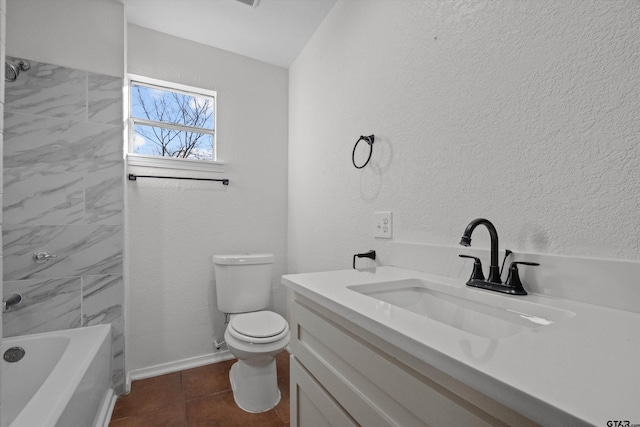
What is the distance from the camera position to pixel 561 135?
2.45 feet

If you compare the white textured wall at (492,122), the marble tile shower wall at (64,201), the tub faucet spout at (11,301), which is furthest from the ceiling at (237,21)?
the tub faucet spout at (11,301)

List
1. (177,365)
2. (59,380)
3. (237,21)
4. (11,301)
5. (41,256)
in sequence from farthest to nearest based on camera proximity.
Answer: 1. (177,365)
2. (237,21)
3. (41,256)
4. (11,301)
5. (59,380)

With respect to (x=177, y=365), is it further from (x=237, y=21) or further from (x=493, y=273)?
(x=237, y=21)

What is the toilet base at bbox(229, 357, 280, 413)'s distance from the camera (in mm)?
1631

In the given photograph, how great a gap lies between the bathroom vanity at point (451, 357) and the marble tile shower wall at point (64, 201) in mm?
1413

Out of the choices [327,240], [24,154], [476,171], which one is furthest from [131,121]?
[476,171]

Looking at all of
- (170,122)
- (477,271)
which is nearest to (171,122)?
(170,122)

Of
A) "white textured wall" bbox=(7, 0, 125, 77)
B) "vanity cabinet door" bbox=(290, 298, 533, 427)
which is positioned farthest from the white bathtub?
"white textured wall" bbox=(7, 0, 125, 77)

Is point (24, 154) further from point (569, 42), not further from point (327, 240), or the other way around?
point (569, 42)

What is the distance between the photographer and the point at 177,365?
6.72 feet

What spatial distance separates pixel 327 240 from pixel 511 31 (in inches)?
52.3

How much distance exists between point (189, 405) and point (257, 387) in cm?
41

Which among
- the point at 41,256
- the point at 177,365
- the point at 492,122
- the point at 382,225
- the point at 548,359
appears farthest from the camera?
the point at 177,365

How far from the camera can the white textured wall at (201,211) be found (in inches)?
77.8
